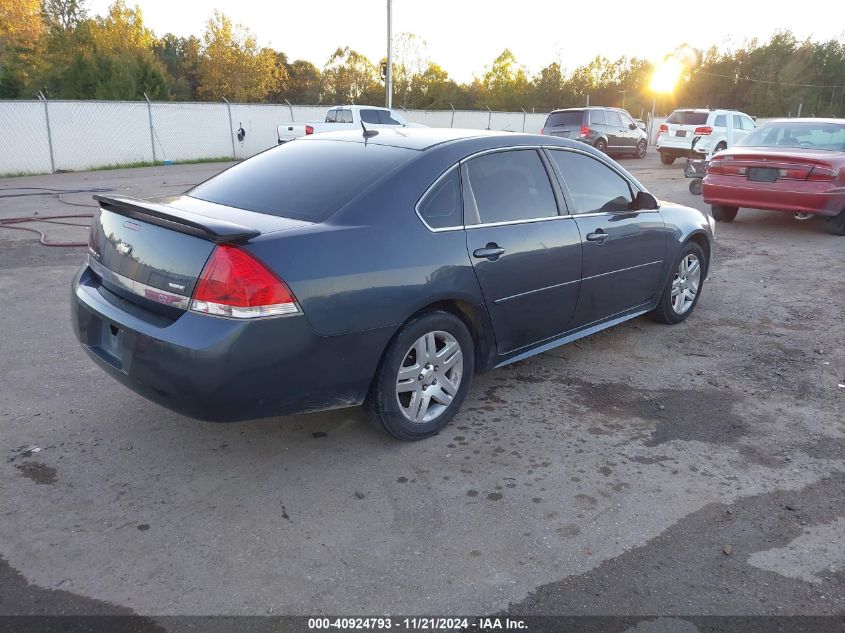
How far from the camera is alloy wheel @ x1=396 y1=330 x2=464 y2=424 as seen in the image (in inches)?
145

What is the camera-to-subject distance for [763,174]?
948cm

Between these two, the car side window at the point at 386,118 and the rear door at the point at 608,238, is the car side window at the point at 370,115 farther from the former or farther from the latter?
the rear door at the point at 608,238

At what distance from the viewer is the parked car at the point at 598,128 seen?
68.8 ft

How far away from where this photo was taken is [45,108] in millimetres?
19312

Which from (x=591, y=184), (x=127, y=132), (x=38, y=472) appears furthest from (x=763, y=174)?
(x=127, y=132)

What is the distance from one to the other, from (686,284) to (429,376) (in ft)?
10.4

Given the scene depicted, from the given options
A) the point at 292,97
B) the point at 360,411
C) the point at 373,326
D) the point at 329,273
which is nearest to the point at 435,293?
the point at 373,326

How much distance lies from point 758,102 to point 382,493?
60539mm

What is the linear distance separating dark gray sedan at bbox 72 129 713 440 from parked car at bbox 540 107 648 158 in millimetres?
15959

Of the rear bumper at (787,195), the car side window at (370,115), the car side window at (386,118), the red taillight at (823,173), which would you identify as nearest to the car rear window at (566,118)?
the car side window at (386,118)

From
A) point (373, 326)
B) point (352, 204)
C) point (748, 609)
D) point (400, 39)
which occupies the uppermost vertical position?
point (400, 39)

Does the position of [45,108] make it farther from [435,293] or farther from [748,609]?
[748,609]

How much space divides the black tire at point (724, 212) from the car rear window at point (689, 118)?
10693 mm

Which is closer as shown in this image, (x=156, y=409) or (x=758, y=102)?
(x=156, y=409)
